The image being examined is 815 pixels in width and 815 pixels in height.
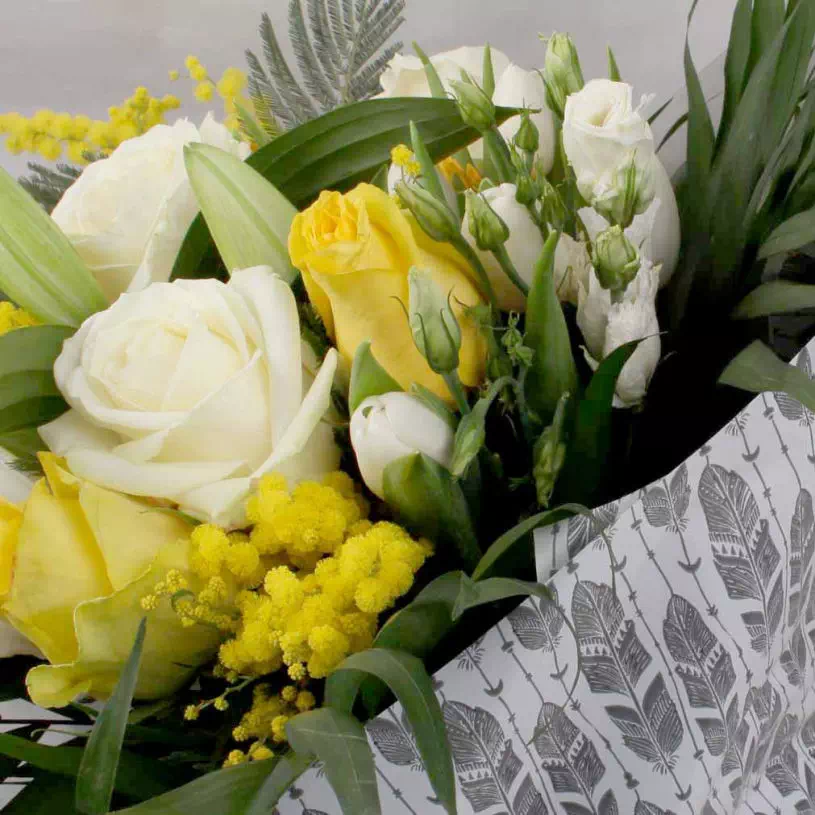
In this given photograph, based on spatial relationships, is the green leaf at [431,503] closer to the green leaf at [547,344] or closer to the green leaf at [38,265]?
the green leaf at [547,344]

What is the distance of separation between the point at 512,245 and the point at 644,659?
0.19m

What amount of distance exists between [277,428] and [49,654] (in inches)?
5.4

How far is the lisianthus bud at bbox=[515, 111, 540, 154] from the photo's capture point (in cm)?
44

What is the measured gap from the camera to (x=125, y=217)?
496 millimetres

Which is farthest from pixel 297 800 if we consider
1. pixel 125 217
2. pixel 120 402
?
pixel 125 217

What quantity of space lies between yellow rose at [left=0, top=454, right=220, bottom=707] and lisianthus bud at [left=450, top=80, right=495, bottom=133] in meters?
0.23

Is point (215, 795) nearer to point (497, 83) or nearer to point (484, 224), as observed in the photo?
point (484, 224)

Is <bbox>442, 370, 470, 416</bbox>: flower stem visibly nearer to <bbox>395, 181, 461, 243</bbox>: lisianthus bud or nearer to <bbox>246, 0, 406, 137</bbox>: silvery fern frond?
<bbox>395, 181, 461, 243</bbox>: lisianthus bud

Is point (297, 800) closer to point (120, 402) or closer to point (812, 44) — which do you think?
point (120, 402)

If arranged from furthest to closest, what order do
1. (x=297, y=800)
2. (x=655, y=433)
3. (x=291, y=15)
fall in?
1. (x=291, y=15)
2. (x=655, y=433)
3. (x=297, y=800)

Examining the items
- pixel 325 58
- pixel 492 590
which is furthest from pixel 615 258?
pixel 325 58

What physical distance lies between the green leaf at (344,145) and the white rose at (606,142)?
7 cm

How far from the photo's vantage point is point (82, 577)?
1.35ft

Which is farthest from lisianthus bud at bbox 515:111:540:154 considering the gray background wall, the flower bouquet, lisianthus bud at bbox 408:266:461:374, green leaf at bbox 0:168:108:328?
the gray background wall
